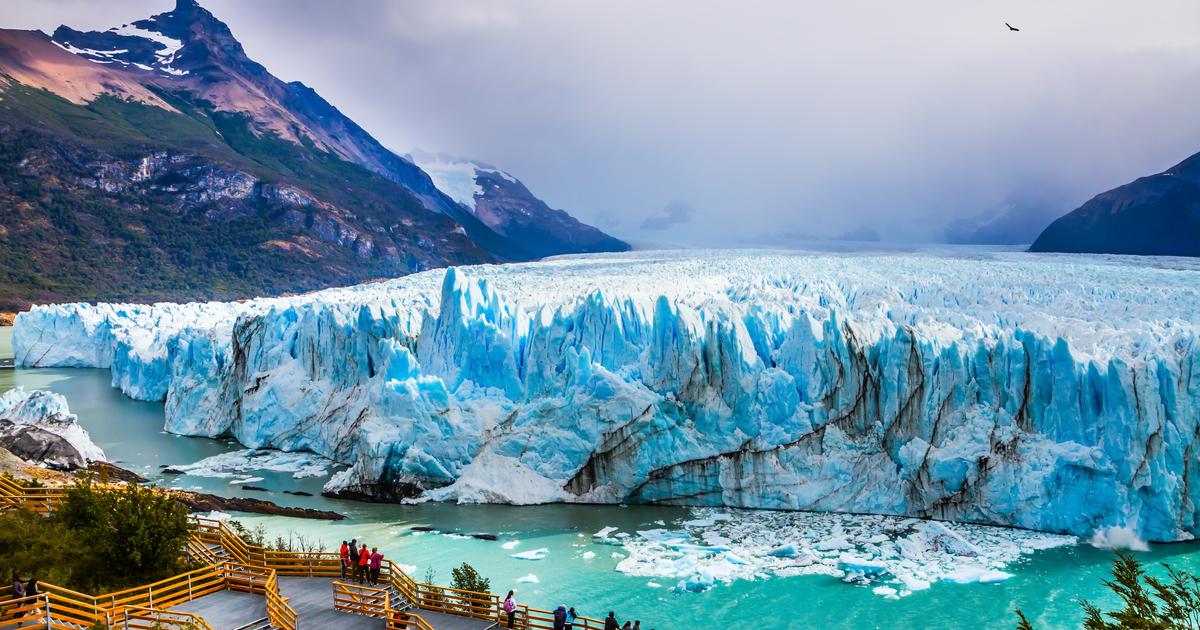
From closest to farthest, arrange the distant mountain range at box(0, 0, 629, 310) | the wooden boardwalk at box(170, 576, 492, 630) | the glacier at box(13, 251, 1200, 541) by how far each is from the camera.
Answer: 1. the wooden boardwalk at box(170, 576, 492, 630)
2. the glacier at box(13, 251, 1200, 541)
3. the distant mountain range at box(0, 0, 629, 310)

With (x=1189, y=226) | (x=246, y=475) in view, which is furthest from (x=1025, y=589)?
(x=1189, y=226)

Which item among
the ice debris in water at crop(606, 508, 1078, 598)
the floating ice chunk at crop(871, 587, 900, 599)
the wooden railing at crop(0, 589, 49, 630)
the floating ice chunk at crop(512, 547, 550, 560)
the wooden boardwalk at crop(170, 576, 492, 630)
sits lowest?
the floating ice chunk at crop(871, 587, 900, 599)

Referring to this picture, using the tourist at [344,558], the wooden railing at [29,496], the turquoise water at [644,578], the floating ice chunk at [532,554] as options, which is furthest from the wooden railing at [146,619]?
the floating ice chunk at [532,554]

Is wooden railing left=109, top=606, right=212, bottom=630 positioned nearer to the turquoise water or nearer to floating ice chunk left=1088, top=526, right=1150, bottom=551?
the turquoise water

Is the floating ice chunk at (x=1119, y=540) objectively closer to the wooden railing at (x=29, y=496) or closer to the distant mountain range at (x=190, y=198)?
the wooden railing at (x=29, y=496)

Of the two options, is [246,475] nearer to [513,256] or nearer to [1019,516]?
[1019,516]

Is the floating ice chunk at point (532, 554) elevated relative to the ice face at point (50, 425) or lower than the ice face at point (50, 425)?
lower

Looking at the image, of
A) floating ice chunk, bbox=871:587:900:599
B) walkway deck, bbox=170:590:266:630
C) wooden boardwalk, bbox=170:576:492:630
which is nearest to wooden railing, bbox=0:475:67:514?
walkway deck, bbox=170:590:266:630
